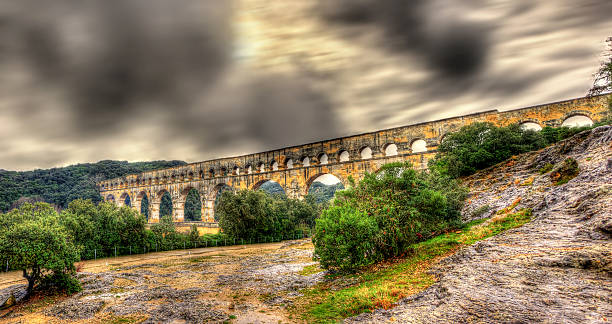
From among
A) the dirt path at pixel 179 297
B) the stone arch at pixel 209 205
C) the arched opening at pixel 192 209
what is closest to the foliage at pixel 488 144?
the dirt path at pixel 179 297

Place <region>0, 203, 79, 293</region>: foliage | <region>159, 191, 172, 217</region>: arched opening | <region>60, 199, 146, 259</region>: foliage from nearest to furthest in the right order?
<region>0, 203, 79, 293</region>: foliage < <region>60, 199, 146, 259</region>: foliage < <region>159, 191, 172, 217</region>: arched opening

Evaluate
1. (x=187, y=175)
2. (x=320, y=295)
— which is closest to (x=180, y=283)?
(x=320, y=295)

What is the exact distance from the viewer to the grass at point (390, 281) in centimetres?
568

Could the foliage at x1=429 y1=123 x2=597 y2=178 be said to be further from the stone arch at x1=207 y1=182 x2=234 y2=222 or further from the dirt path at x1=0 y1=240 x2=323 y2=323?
the stone arch at x1=207 y1=182 x2=234 y2=222

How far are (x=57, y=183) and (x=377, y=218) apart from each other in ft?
196

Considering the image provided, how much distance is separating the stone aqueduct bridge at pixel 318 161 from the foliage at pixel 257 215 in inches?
82.0

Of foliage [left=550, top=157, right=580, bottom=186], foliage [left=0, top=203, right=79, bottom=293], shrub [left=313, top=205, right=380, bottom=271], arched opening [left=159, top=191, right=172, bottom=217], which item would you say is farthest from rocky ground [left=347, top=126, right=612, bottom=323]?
arched opening [left=159, top=191, right=172, bottom=217]

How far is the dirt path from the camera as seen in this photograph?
6344mm

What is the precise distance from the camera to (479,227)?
9695 mm

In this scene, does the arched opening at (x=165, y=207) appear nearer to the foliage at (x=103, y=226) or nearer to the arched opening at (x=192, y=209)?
the arched opening at (x=192, y=209)

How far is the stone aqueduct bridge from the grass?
9.72 m

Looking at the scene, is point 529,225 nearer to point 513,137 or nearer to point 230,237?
point 513,137

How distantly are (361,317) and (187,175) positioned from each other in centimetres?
3267

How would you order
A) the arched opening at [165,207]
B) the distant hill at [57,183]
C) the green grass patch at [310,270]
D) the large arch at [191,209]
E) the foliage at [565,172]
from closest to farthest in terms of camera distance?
the foliage at [565,172] < the green grass patch at [310,270] < the distant hill at [57,183] < the large arch at [191,209] < the arched opening at [165,207]
